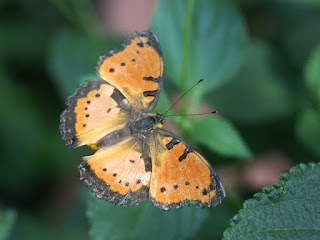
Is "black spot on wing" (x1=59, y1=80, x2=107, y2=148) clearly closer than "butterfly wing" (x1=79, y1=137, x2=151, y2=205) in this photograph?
No

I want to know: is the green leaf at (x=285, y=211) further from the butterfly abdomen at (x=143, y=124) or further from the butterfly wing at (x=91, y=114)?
the butterfly wing at (x=91, y=114)

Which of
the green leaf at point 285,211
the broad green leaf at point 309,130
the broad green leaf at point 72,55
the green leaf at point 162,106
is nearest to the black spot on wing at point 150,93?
the green leaf at point 162,106

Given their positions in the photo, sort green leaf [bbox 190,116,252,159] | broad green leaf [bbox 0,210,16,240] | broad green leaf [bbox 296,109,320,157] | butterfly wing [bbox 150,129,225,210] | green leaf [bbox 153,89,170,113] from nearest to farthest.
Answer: butterfly wing [bbox 150,129,225,210] < broad green leaf [bbox 0,210,16,240] < green leaf [bbox 190,116,252,159] < green leaf [bbox 153,89,170,113] < broad green leaf [bbox 296,109,320,157]

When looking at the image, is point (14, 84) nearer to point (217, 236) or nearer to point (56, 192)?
point (56, 192)

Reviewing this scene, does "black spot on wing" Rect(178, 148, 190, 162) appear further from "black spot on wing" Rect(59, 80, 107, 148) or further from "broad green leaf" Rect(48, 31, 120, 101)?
"broad green leaf" Rect(48, 31, 120, 101)

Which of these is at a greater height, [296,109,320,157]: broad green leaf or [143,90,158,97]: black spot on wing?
[143,90,158,97]: black spot on wing

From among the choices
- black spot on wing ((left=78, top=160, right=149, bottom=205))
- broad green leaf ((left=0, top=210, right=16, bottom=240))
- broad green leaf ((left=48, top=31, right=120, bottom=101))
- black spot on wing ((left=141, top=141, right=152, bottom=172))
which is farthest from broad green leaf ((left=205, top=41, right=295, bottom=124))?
broad green leaf ((left=0, top=210, right=16, bottom=240))

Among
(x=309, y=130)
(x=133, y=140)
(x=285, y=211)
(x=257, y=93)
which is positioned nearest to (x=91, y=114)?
(x=133, y=140)
